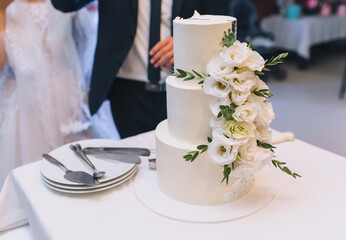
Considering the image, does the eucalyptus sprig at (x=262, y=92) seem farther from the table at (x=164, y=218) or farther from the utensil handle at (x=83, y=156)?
the utensil handle at (x=83, y=156)

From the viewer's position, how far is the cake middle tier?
2.63 feet

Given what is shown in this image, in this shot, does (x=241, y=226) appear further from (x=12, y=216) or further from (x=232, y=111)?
(x=12, y=216)

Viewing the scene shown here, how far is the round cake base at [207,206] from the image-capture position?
791 mm

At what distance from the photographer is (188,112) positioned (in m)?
0.82

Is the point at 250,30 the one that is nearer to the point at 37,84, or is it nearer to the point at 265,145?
the point at 37,84

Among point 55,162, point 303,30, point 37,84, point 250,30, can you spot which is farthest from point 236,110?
point 303,30

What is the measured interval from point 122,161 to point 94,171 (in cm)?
10

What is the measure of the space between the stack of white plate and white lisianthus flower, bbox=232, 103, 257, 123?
0.36 m

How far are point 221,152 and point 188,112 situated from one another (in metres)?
0.12

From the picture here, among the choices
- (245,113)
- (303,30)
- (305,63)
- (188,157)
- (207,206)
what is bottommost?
(305,63)

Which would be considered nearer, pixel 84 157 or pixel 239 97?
pixel 239 97

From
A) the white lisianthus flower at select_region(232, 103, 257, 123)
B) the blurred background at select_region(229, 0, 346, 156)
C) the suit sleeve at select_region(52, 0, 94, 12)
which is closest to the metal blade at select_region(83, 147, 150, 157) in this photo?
the white lisianthus flower at select_region(232, 103, 257, 123)

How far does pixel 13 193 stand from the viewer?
1028 mm

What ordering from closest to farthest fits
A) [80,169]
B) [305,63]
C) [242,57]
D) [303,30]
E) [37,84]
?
[242,57], [80,169], [37,84], [303,30], [305,63]
